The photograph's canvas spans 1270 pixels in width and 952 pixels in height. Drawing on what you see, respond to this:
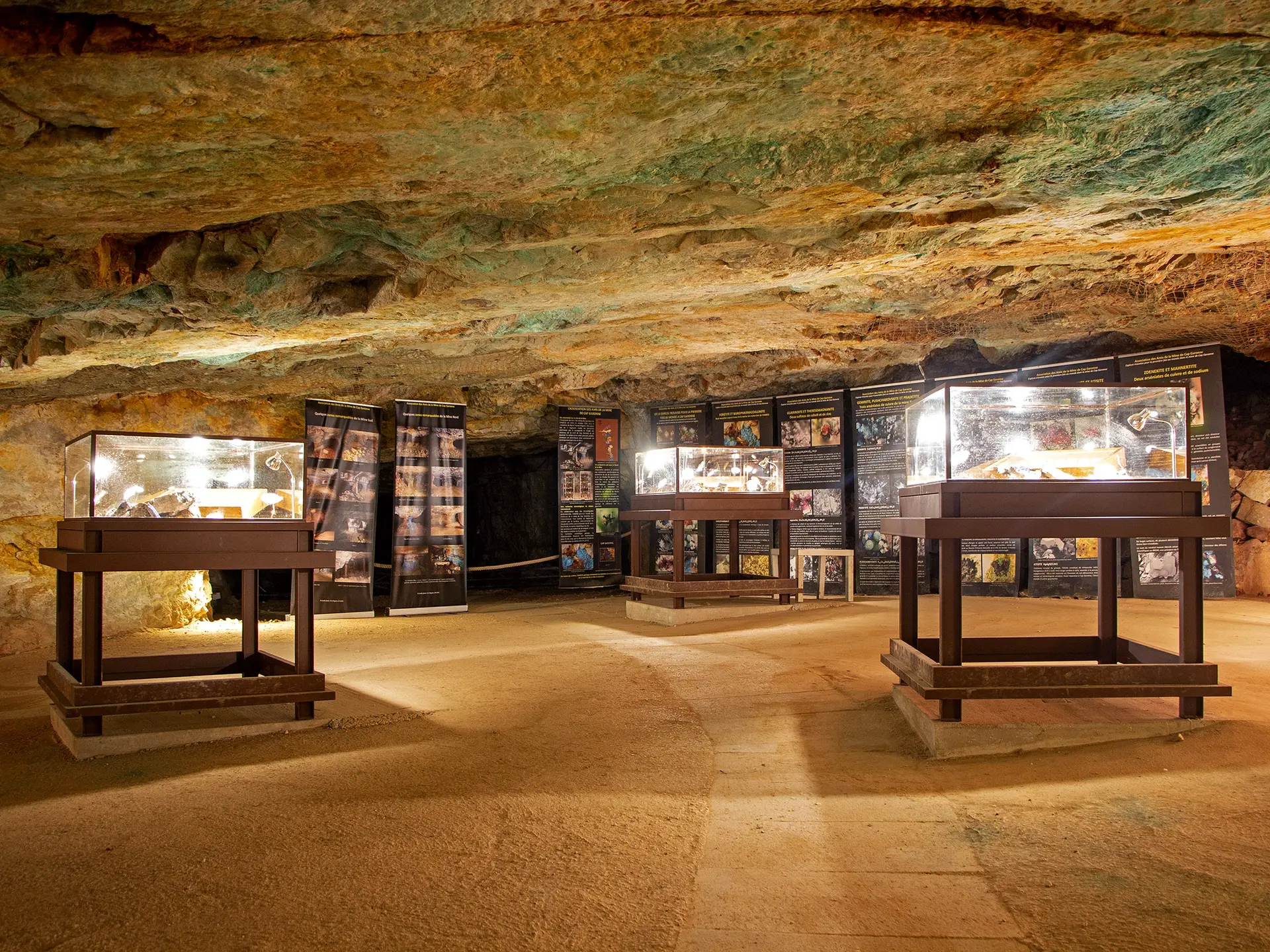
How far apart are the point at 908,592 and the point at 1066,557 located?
580cm

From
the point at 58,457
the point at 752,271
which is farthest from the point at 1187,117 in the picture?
the point at 58,457

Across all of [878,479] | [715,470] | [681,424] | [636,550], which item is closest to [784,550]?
[715,470]

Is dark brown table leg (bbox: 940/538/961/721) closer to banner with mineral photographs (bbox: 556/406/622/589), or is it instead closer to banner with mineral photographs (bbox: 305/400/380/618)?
banner with mineral photographs (bbox: 305/400/380/618)

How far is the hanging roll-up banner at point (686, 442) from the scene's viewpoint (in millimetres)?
13094

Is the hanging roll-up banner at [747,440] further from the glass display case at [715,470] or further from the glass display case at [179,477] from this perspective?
the glass display case at [179,477]

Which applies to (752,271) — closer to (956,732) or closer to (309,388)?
(956,732)

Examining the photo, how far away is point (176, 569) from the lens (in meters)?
4.66

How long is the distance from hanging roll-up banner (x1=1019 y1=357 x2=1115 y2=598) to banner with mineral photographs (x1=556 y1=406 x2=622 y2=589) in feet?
19.0

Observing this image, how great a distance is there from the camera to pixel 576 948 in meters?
2.52

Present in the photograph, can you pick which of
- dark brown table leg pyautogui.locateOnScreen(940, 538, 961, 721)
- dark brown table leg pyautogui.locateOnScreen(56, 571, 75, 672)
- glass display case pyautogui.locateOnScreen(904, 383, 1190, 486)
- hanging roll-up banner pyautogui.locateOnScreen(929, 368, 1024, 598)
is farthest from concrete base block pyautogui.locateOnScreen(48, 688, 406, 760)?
hanging roll-up banner pyautogui.locateOnScreen(929, 368, 1024, 598)

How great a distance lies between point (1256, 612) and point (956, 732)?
19.9 ft

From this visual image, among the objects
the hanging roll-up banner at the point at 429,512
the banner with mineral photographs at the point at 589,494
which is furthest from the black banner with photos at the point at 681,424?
the hanging roll-up banner at the point at 429,512

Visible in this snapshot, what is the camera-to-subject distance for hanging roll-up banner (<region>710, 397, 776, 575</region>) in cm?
1245

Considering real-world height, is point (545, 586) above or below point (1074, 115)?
below
